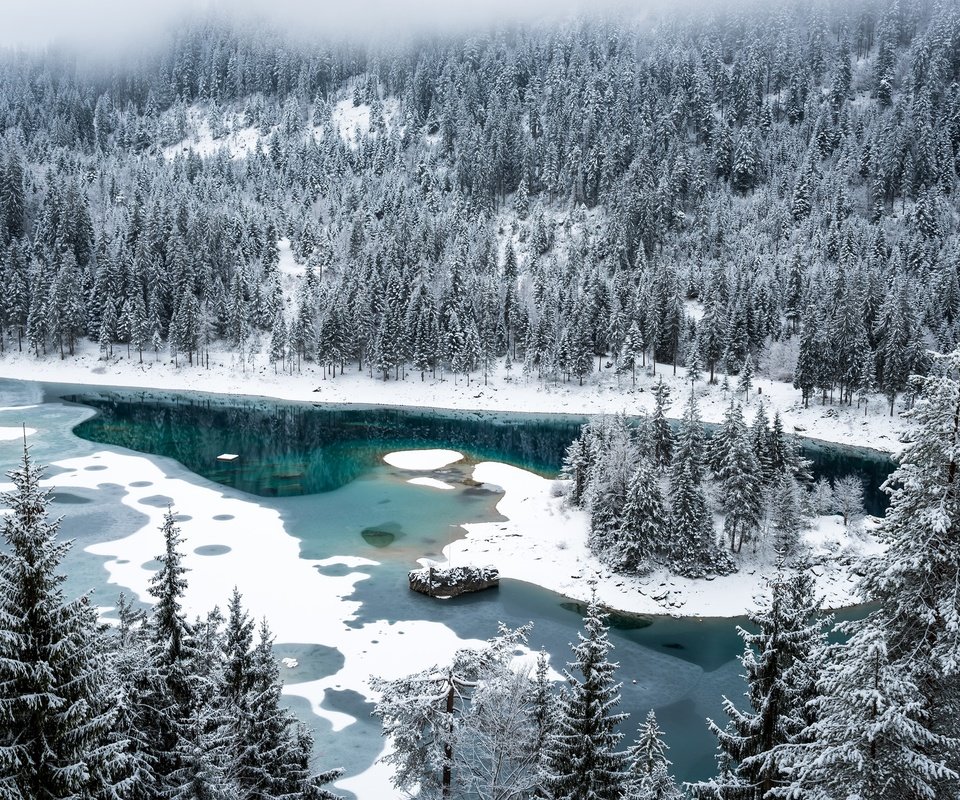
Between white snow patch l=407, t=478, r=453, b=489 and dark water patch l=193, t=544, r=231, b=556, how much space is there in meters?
23.9

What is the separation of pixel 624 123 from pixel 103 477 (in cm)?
16857

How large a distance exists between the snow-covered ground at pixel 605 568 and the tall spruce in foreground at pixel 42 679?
122ft

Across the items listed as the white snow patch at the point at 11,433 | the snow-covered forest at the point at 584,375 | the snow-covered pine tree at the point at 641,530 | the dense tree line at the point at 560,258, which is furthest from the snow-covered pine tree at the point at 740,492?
the white snow patch at the point at 11,433

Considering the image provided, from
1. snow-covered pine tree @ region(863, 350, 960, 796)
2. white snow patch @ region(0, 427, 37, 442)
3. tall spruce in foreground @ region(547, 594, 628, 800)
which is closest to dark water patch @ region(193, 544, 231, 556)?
white snow patch @ region(0, 427, 37, 442)

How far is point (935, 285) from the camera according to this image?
406ft

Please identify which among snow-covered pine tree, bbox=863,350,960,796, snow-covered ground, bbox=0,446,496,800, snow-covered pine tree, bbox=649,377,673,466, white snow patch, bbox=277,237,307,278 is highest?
white snow patch, bbox=277,237,307,278

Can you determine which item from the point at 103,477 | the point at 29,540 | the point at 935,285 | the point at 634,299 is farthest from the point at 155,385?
the point at 935,285

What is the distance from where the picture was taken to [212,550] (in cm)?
5897

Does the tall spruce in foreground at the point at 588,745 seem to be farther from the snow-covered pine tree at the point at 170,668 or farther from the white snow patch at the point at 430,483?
the white snow patch at the point at 430,483

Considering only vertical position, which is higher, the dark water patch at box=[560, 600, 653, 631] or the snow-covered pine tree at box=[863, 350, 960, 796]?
the snow-covered pine tree at box=[863, 350, 960, 796]

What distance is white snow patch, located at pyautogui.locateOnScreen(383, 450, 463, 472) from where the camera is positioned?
8550 cm

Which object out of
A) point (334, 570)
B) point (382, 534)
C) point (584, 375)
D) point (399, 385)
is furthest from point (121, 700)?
point (399, 385)

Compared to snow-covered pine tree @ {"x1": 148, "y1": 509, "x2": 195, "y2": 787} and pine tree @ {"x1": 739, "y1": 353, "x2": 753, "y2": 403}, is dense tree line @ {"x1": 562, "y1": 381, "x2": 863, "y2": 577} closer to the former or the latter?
snow-covered pine tree @ {"x1": 148, "y1": 509, "x2": 195, "y2": 787}

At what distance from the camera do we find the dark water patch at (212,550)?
58.2 m
